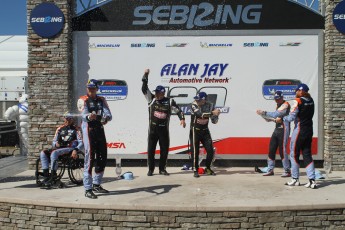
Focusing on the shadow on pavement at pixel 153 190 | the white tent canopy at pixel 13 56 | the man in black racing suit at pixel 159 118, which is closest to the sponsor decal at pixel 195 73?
the man in black racing suit at pixel 159 118

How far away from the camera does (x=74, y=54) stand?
31.9ft

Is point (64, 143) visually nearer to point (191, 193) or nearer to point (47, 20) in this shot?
point (191, 193)

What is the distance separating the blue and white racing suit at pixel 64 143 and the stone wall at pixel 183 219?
4.43 ft

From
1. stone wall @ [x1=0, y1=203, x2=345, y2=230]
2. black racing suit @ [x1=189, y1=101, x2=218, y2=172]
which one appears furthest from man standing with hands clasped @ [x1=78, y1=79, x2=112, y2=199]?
black racing suit @ [x1=189, y1=101, x2=218, y2=172]

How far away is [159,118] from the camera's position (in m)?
8.66

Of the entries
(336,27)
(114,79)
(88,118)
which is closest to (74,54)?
(114,79)

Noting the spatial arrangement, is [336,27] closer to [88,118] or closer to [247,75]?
[247,75]

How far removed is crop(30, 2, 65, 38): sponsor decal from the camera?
937cm

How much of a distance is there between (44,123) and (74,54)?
1.75 m

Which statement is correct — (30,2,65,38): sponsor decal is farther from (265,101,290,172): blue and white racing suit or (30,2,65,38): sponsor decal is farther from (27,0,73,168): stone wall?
(265,101,290,172): blue and white racing suit

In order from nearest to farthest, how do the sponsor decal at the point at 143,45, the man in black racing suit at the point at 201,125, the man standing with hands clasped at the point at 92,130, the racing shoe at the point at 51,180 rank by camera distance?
the man standing with hands clasped at the point at 92,130
the racing shoe at the point at 51,180
the man in black racing suit at the point at 201,125
the sponsor decal at the point at 143,45

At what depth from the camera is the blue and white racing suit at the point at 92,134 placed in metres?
6.61

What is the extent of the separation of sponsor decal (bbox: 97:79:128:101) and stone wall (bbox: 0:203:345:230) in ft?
13.3

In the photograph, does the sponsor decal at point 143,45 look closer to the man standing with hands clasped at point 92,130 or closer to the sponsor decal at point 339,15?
the man standing with hands clasped at point 92,130
